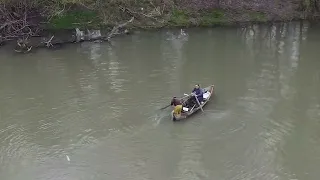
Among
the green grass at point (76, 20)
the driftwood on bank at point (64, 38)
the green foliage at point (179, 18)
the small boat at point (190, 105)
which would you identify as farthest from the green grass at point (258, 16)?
the small boat at point (190, 105)

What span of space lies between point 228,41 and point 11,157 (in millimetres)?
19142

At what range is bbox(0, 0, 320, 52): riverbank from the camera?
110 ft

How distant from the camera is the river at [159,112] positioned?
18422 millimetres

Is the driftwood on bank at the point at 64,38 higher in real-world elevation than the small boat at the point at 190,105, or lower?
higher

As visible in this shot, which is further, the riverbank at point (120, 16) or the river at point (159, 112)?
the riverbank at point (120, 16)

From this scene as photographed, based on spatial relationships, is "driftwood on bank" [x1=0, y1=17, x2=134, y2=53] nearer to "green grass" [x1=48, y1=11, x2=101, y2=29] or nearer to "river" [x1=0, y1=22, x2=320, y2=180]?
"river" [x1=0, y1=22, x2=320, y2=180]

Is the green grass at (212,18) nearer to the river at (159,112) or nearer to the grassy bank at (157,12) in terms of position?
the grassy bank at (157,12)

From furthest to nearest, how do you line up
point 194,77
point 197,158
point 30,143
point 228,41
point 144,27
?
point 144,27, point 228,41, point 194,77, point 30,143, point 197,158

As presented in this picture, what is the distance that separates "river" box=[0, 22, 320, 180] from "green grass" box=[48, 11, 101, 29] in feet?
10.8

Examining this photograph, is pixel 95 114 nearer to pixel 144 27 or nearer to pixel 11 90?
pixel 11 90

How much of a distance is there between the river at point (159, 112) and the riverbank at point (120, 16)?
219cm

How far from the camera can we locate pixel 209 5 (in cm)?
3822

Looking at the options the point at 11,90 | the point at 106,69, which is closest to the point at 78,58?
the point at 106,69

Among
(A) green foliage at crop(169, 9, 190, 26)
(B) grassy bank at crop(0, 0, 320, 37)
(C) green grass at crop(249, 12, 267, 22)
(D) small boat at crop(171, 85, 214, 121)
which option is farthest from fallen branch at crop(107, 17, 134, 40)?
(D) small boat at crop(171, 85, 214, 121)
